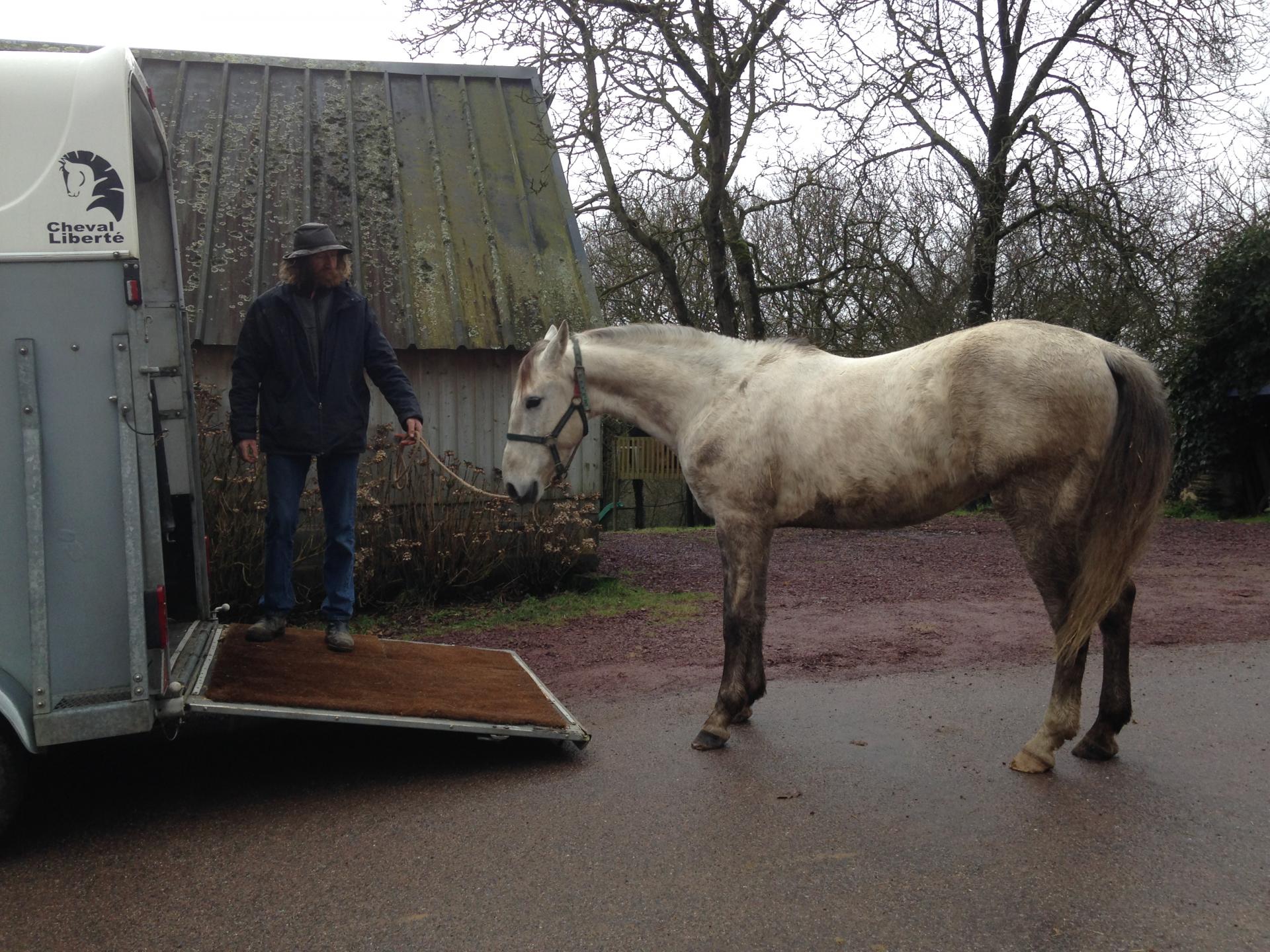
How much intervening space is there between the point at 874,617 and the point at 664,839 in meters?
4.25

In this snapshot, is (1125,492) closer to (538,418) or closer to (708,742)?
(708,742)

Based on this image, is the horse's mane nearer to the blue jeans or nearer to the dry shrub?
the blue jeans

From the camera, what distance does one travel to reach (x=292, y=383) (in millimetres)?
4492

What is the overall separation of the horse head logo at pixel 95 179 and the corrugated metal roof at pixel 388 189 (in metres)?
4.48

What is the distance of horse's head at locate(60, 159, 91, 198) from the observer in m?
3.11

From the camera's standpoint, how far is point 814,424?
4.20 metres

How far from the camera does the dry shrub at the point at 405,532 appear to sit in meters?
6.90

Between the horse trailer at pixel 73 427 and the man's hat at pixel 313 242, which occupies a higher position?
the man's hat at pixel 313 242

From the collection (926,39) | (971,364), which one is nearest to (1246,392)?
(926,39)

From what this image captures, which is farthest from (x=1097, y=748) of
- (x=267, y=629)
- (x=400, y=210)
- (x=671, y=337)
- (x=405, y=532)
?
(x=400, y=210)

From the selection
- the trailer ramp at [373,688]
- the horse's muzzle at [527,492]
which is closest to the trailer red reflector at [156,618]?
the trailer ramp at [373,688]

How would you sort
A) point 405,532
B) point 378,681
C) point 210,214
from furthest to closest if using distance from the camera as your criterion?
point 210,214 < point 405,532 < point 378,681

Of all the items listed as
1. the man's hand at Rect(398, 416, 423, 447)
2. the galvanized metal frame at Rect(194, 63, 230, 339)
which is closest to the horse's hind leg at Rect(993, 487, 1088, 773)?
the man's hand at Rect(398, 416, 423, 447)

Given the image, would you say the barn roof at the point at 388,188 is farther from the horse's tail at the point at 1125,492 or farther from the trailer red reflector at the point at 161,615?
the horse's tail at the point at 1125,492
